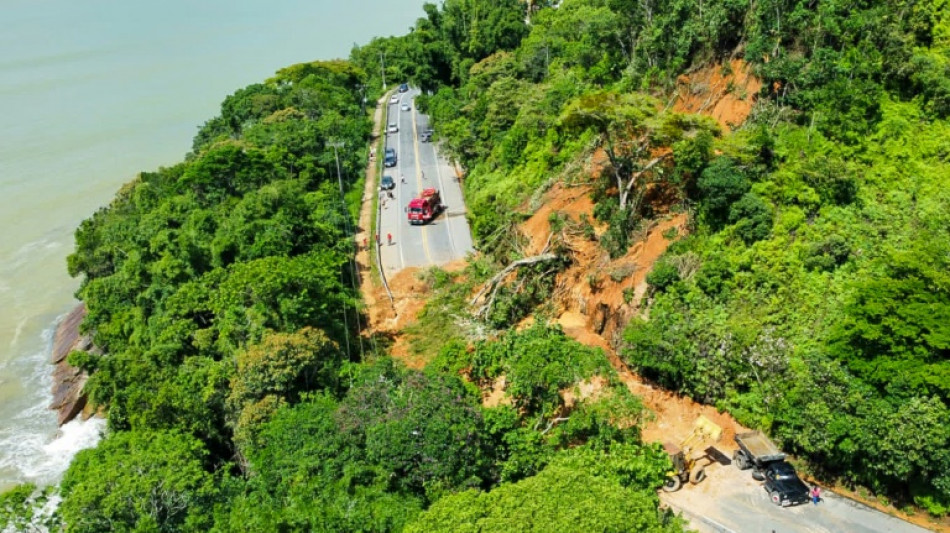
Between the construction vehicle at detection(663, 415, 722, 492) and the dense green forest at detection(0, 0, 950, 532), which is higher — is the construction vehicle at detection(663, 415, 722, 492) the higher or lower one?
the lower one

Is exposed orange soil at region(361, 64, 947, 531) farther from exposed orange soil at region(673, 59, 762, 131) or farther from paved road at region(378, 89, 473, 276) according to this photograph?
paved road at region(378, 89, 473, 276)

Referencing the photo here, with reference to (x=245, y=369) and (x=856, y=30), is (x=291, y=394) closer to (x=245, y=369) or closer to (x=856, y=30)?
(x=245, y=369)

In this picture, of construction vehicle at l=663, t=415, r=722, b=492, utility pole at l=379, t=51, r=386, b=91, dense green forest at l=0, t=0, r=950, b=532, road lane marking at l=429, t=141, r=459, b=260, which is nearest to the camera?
dense green forest at l=0, t=0, r=950, b=532

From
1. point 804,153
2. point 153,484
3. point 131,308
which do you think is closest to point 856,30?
point 804,153

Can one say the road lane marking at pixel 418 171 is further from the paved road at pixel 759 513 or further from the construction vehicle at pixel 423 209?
the paved road at pixel 759 513

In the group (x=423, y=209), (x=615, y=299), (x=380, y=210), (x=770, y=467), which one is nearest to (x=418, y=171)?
(x=380, y=210)

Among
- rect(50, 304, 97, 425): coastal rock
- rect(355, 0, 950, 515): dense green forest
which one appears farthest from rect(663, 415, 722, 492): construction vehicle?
rect(50, 304, 97, 425): coastal rock

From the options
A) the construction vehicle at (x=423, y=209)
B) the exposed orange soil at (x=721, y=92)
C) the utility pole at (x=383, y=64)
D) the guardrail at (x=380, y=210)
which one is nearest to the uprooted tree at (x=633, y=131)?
the exposed orange soil at (x=721, y=92)

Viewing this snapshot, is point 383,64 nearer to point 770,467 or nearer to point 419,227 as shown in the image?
point 419,227
